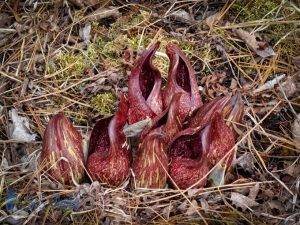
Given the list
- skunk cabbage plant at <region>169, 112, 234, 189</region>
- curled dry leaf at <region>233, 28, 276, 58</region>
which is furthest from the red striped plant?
curled dry leaf at <region>233, 28, 276, 58</region>

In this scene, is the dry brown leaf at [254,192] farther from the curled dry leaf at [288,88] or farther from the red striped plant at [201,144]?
the curled dry leaf at [288,88]

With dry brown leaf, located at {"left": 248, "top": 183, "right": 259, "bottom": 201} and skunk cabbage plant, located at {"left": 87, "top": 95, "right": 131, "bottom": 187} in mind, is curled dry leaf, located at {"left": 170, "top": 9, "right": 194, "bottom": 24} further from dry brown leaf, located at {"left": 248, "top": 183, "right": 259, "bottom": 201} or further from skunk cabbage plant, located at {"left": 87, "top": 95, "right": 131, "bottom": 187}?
dry brown leaf, located at {"left": 248, "top": 183, "right": 259, "bottom": 201}

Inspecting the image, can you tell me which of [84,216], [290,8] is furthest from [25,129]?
[290,8]

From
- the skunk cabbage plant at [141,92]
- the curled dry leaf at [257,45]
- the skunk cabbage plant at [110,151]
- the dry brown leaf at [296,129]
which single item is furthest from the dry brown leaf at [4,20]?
the dry brown leaf at [296,129]

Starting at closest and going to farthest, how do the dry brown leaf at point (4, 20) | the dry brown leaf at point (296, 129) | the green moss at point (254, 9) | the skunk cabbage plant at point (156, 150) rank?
the skunk cabbage plant at point (156, 150), the dry brown leaf at point (296, 129), the green moss at point (254, 9), the dry brown leaf at point (4, 20)

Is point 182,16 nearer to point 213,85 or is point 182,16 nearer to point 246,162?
point 213,85
